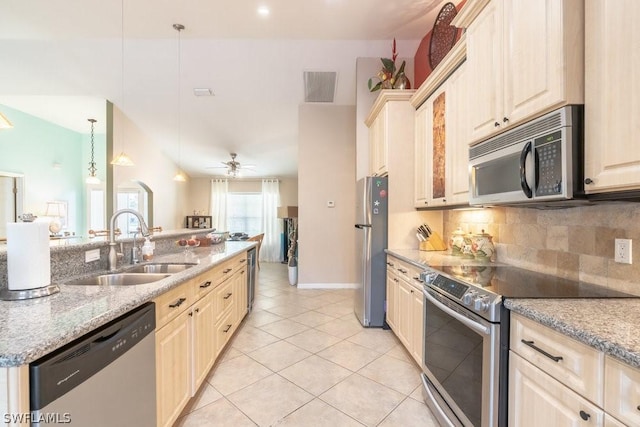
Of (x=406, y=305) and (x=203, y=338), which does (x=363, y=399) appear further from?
(x=203, y=338)

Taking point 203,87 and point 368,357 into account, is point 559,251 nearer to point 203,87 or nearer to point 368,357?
point 368,357

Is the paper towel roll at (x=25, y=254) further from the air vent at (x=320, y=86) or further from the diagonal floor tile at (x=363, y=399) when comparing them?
the air vent at (x=320, y=86)

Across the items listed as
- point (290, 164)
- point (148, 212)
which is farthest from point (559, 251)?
point (148, 212)

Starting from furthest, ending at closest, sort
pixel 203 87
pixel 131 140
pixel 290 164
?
1. pixel 290 164
2. pixel 131 140
3. pixel 203 87

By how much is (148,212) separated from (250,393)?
236 inches

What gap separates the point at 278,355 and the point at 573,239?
2263mm

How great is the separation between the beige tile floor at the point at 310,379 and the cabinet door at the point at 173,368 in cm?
24

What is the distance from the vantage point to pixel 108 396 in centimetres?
100

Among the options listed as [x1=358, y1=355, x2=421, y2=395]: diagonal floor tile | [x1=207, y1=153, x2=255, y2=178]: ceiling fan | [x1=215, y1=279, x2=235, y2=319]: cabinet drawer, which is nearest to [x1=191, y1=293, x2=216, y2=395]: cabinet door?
[x1=215, y1=279, x2=235, y2=319]: cabinet drawer

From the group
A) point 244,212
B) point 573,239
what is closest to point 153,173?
point 244,212

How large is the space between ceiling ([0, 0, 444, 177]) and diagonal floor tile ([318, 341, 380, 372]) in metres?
3.51

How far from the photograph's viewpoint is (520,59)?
1.42 meters

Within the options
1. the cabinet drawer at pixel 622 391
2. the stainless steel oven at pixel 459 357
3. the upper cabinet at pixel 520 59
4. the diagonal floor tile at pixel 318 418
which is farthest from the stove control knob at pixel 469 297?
the diagonal floor tile at pixel 318 418

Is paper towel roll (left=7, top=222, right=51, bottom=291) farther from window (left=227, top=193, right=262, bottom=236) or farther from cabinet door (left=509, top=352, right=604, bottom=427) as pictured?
window (left=227, top=193, right=262, bottom=236)
